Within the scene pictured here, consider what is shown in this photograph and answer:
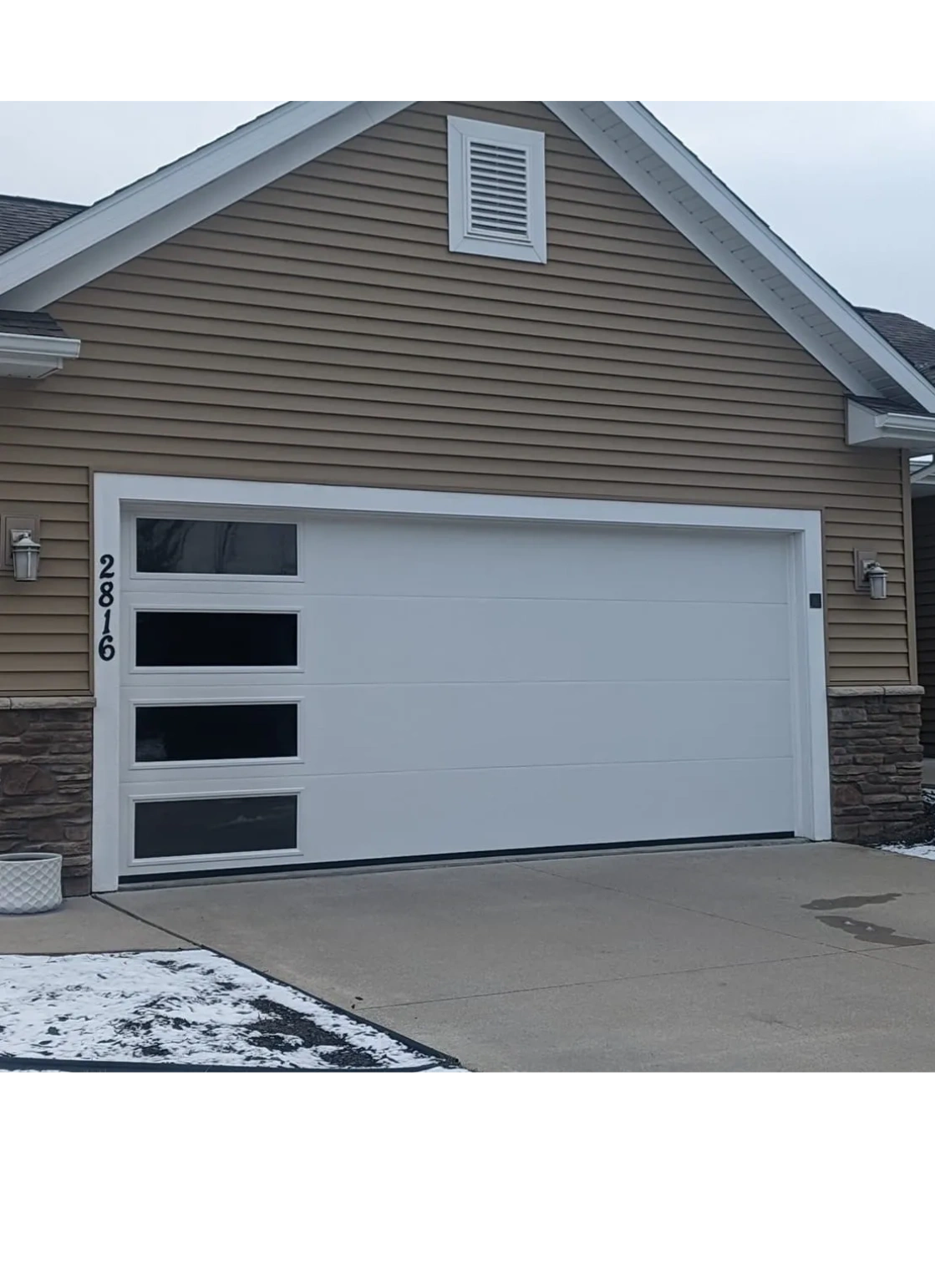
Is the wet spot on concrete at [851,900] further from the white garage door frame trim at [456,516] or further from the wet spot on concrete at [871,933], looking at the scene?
the white garage door frame trim at [456,516]

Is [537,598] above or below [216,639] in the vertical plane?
above

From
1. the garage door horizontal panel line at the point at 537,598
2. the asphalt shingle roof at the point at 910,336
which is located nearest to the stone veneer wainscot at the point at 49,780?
the garage door horizontal panel line at the point at 537,598

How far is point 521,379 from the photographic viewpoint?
924cm

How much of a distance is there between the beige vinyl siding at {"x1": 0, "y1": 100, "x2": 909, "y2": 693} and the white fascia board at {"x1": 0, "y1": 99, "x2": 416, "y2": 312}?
9 cm

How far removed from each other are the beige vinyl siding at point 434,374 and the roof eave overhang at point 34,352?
0.28 meters

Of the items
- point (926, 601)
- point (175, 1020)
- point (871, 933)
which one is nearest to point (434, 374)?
point (871, 933)

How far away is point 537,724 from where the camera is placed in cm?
931

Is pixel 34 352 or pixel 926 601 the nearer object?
pixel 34 352

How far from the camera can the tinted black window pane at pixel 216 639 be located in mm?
8195

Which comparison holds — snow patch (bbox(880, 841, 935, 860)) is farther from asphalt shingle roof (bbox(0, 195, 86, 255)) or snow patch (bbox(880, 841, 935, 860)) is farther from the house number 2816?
asphalt shingle roof (bbox(0, 195, 86, 255))

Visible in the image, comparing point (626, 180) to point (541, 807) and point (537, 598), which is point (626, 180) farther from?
point (541, 807)

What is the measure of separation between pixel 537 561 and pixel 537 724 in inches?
42.0

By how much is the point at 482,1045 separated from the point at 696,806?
5.14 meters
